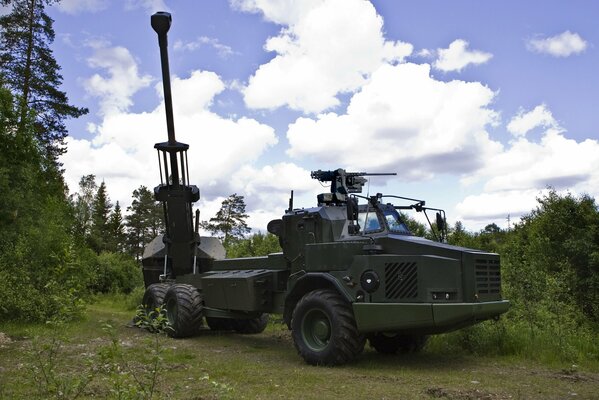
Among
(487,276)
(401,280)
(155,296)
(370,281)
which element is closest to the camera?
(401,280)

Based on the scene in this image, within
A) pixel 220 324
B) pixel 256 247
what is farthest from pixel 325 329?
pixel 256 247

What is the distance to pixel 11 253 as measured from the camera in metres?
15.3

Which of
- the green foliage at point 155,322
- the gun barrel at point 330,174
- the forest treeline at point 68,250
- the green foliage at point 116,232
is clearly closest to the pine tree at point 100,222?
the green foliage at point 116,232

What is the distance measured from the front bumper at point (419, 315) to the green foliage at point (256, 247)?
1175 cm

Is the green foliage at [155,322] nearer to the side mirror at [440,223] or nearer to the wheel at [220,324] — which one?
the side mirror at [440,223]

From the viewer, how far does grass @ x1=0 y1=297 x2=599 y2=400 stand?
6769 mm

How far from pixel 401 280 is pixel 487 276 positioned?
1.47 meters

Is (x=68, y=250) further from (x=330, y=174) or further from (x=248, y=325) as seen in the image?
(x=248, y=325)

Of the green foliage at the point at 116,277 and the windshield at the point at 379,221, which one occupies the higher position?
the windshield at the point at 379,221

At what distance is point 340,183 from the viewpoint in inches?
428

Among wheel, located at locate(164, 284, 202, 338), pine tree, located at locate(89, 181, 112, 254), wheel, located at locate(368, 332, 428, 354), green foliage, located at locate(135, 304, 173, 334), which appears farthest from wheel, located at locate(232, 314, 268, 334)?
pine tree, located at locate(89, 181, 112, 254)

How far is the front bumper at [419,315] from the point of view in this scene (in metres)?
8.30

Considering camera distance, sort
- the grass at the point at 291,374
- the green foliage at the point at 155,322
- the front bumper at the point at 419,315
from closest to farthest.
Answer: the green foliage at the point at 155,322 < the grass at the point at 291,374 < the front bumper at the point at 419,315

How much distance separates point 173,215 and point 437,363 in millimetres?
7202
